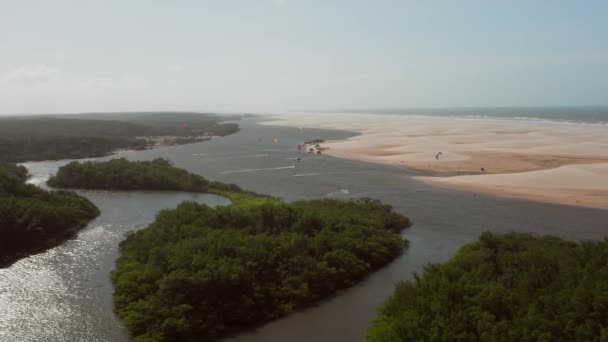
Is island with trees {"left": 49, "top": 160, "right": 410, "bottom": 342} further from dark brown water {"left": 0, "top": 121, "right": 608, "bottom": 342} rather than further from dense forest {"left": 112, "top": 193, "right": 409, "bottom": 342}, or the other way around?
dark brown water {"left": 0, "top": 121, "right": 608, "bottom": 342}

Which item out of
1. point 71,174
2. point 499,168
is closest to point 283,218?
point 71,174

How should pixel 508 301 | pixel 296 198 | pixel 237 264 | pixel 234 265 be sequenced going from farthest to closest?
pixel 296 198 → pixel 237 264 → pixel 234 265 → pixel 508 301

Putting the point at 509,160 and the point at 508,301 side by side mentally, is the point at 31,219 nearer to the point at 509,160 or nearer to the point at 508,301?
the point at 508,301

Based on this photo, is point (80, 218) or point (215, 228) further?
point (80, 218)

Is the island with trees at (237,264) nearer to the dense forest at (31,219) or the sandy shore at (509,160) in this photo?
the dense forest at (31,219)

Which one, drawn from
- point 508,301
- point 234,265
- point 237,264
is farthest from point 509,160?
point 234,265

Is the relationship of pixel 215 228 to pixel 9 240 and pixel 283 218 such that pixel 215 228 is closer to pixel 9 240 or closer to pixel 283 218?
pixel 283 218
